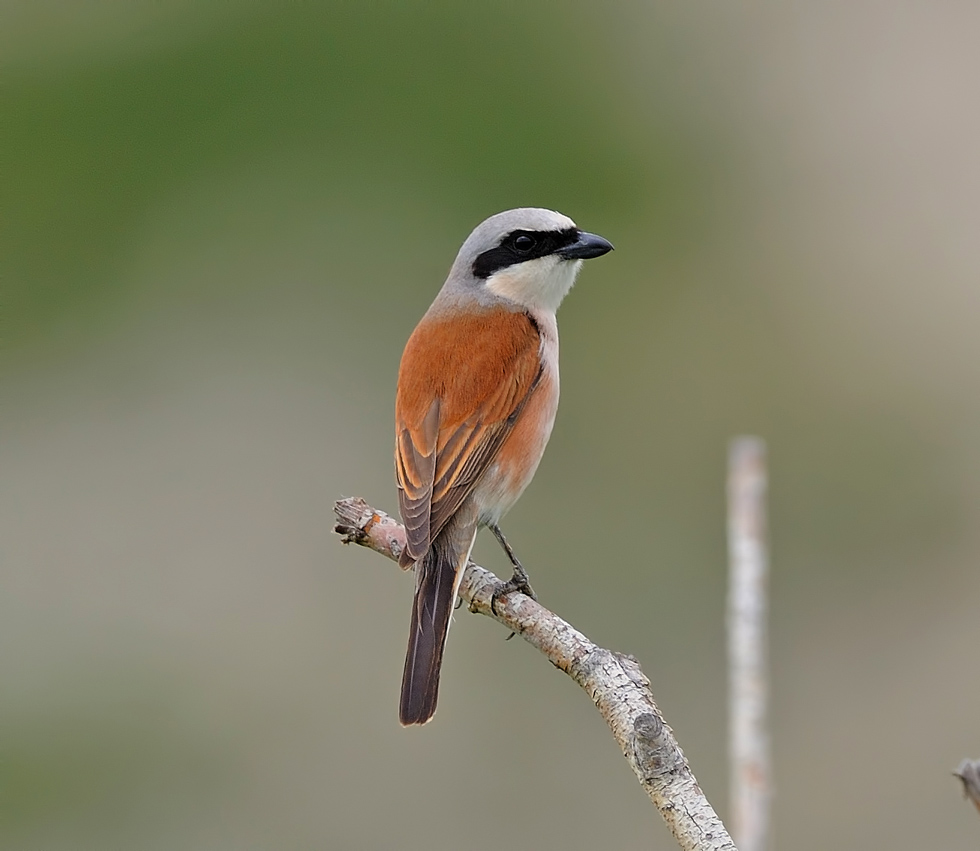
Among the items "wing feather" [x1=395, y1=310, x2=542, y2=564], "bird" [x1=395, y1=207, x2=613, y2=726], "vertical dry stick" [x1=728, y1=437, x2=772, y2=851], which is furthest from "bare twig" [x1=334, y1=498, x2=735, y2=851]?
"wing feather" [x1=395, y1=310, x2=542, y2=564]

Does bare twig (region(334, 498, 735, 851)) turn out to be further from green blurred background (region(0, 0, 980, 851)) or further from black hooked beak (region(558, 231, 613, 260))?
green blurred background (region(0, 0, 980, 851))

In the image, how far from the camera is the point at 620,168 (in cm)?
816

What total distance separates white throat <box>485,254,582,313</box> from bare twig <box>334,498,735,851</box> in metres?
1.31

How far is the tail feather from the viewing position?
3199 millimetres

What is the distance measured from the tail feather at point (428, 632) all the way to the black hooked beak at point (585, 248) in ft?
3.80

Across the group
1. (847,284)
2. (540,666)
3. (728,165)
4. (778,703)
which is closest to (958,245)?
(847,284)

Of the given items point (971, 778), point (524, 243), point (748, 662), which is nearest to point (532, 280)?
point (524, 243)

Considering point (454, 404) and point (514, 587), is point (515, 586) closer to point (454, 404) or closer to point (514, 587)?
point (514, 587)

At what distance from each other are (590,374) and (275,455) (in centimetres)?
185

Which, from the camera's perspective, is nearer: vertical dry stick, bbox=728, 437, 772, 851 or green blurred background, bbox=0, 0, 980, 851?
vertical dry stick, bbox=728, 437, 772, 851

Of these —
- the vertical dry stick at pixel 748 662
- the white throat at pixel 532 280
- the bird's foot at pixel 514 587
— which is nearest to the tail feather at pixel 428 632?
the bird's foot at pixel 514 587

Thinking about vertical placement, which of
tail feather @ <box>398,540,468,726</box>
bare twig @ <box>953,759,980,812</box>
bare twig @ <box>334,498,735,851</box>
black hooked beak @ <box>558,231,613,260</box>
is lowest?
bare twig @ <box>953,759,980,812</box>

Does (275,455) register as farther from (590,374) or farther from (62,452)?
(590,374)

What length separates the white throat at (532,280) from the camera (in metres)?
4.10
